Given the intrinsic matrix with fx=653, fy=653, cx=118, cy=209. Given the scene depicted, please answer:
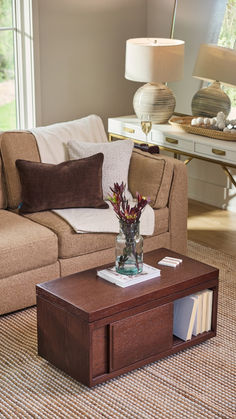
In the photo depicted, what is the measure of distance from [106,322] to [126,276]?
29 cm

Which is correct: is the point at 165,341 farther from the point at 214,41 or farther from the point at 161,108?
the point at 214,41

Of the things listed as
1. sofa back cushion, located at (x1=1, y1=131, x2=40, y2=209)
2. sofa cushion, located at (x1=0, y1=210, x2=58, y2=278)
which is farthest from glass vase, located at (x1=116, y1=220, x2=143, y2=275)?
sofa back cushion, located at (x1=1, y1=131, x2=40, y2=209)

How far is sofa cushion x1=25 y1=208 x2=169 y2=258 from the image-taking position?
3.50 metres

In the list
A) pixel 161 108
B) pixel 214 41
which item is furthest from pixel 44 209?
pixel 214 41

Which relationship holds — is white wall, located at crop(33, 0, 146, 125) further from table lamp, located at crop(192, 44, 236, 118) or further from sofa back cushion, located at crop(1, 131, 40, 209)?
sofa back cushion, located at crop(1, 131, 40, 209)

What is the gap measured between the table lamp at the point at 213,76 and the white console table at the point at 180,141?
0.27m

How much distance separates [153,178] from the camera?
12.8 ft

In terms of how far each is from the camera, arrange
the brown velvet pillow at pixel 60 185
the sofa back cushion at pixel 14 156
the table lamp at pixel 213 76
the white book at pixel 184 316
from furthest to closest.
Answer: the table lamp at pixel 213 76 → the sofa back cushion at pixel 14 156 → the brown velvet pillow at pixel 60 185 → the white book at pixel 184 316

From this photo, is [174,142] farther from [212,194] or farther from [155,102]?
[212,194]

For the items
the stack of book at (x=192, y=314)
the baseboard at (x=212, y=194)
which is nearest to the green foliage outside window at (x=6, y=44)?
the baseboard at (x=212, y=194)

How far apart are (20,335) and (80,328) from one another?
62cm

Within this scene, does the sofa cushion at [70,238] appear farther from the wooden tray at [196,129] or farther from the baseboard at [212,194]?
the baseboard at [212,194]

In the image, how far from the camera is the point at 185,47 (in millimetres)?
5078

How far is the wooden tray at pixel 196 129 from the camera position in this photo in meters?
4.31
